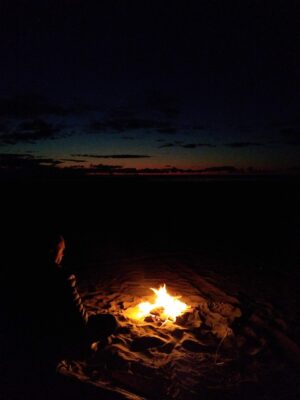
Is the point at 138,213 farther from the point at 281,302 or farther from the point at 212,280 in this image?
the point at 281,302

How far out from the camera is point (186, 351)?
4762 millimetres

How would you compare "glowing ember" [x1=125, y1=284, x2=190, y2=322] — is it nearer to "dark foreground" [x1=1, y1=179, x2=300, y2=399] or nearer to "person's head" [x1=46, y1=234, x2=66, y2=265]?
"dark foreground" [x1=1, y1=179, x2=300, y2=399]

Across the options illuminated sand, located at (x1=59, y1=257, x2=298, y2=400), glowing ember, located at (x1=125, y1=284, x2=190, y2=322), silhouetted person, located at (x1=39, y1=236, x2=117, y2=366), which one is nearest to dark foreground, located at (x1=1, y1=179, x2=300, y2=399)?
illuminated sand, located at (x1=59, y1=257, x2=298, y2=400)

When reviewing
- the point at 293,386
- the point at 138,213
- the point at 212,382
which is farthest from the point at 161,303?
the point at 138,213

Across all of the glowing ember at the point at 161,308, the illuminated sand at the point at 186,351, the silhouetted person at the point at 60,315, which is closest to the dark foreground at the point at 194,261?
the illuminated sand at the point at 186,351

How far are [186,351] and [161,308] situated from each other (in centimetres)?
143

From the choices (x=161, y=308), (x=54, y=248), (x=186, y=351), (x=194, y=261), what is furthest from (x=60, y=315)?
(x=194, y=261)

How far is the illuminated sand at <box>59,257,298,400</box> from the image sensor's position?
13.5 feet

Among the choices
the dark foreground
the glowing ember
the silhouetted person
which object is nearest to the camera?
the dark foreground

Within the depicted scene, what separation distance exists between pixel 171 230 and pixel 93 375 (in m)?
11.4

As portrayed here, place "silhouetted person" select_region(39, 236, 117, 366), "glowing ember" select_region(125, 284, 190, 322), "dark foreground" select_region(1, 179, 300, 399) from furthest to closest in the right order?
"glowing ember" select_region(125, 284, 190, 322)
"silhouetted person" select_region(39, 236, 117, 366)
"dark foreground" select_region(1, 179, 300, 399)

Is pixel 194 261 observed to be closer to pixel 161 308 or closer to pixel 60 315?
pixel 161 308

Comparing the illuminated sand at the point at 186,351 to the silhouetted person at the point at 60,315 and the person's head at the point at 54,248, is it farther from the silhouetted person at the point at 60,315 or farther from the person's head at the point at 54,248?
the person's head at the point at 54,248

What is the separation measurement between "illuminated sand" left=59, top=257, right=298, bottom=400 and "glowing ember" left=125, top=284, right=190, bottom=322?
0.14 meters
